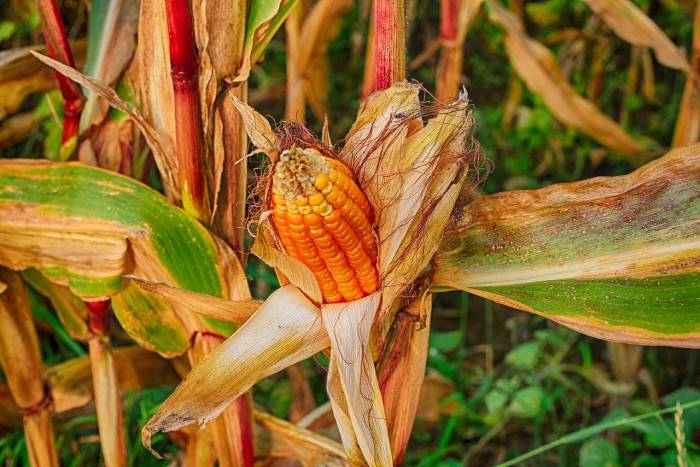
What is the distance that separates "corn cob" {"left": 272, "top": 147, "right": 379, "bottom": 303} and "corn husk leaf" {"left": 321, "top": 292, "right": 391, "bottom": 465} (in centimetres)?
3

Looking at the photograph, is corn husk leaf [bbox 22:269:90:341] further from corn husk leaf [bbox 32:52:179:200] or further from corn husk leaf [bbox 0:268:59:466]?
corn husk leaf [bbox 32:52:179:200]

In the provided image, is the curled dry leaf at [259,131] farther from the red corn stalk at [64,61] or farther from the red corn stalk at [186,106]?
the red corn stalk at [64,61]

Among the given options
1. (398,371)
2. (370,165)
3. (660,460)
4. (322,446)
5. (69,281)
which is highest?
(370,165)

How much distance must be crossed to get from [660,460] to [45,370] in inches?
48.3

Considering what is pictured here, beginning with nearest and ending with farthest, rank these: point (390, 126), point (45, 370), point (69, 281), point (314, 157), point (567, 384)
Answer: point (314, 157), point (390, 126), point (69, 281), point (45, 370), point (567, 384)

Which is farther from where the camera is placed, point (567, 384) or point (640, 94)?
point (640, 94)

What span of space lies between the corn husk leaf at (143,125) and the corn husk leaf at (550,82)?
949 millimetres

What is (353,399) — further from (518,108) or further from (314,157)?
(518,108)

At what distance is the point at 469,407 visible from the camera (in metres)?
1.78

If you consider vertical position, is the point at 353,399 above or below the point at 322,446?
above

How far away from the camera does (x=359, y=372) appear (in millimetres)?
903

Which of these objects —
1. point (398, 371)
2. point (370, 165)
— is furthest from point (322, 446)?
point (370, 165)

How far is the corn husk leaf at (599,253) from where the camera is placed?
3.13 feet

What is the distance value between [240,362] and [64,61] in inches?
21.5
